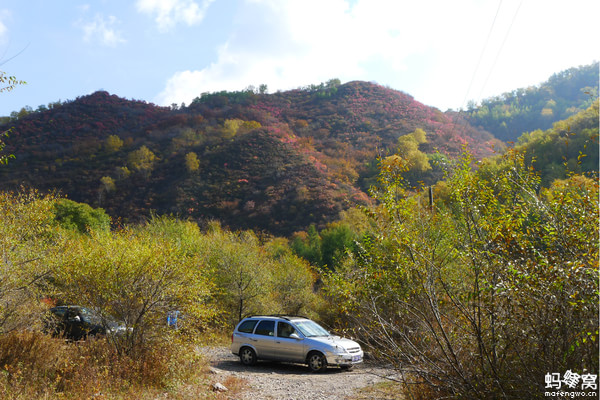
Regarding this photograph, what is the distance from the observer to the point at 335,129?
90062 mm

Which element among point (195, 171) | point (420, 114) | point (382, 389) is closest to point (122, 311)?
point (382, 389)

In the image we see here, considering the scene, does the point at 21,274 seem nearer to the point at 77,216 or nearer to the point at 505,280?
the point at 505,280

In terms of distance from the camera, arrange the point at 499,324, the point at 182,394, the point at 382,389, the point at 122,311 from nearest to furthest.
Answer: the point at 499,324 < the point at 182,394 < the point at 122,311 < the point at 382,389

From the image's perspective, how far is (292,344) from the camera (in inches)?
509

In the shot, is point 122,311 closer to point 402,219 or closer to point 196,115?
point 402,219

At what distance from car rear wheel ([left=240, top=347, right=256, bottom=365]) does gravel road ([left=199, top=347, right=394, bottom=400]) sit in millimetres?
186

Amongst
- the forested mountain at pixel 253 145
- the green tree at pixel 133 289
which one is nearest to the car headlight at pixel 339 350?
the green tree at pixel 133 289

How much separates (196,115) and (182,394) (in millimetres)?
88733

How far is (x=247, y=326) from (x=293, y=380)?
128 inches

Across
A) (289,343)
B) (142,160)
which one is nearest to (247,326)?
(289,343)

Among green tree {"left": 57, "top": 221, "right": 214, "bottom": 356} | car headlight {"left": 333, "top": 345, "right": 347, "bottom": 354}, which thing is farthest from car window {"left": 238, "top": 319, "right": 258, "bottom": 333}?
green tree {"left": 57, "top": 221, "right": 214, "bottom": 356}

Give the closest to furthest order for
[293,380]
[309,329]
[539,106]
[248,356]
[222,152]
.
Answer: [293,380] → [309,329] → [248,356] → [222,152] → [539,106]

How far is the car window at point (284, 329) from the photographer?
43.1ft

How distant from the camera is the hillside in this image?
55.2 meters
